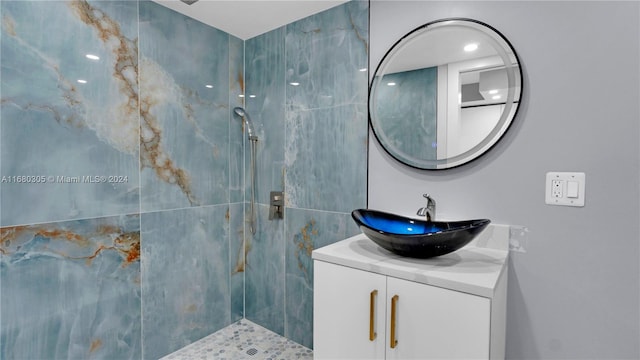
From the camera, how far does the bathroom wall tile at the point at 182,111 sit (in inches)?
71.6

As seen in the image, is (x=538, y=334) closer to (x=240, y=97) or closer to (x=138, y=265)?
(x=138, y=265)

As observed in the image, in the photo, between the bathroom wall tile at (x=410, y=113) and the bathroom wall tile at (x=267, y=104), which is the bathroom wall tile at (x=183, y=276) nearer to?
the bathroom wall tile at (x=267, y=104)

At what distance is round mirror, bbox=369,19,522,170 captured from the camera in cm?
137

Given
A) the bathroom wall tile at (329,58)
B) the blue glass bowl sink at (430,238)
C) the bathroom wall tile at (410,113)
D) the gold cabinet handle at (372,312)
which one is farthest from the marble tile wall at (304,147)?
the gold cabinet handle at (372,312)

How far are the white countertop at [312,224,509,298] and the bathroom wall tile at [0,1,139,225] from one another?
120 centimetres

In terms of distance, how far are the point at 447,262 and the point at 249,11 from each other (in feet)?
5.87

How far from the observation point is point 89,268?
5.27 ft

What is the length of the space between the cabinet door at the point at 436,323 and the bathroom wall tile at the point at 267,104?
1.25 meters

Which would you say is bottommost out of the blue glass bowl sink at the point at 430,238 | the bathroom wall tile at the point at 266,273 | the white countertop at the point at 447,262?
the bathroom wall tile at the point at 266,273

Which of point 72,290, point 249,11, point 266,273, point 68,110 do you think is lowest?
point 266,273

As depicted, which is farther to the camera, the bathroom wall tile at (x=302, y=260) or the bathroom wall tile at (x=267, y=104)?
the bathroom wall tile at (x=267, y=104)

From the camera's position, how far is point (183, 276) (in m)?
2.03

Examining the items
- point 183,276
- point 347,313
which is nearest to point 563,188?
point 347,313

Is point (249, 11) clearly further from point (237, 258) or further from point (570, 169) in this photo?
point (570, 169)
